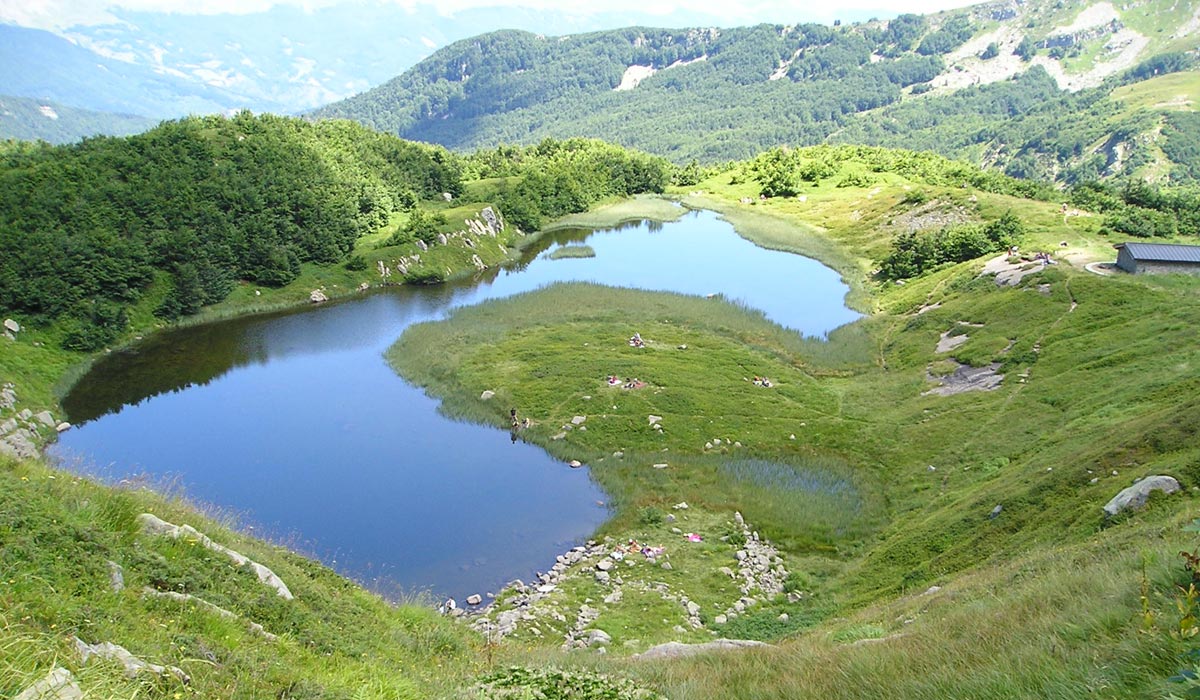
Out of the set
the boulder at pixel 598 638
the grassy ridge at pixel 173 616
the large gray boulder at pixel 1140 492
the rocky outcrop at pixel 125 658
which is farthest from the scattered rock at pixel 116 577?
the large gray boulder at pixel 1140 492

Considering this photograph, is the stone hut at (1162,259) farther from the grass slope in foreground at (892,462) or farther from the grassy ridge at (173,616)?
the grassy ridge at (173,616)

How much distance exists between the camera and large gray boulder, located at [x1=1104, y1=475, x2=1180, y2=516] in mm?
17266

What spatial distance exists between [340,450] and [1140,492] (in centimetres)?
3688

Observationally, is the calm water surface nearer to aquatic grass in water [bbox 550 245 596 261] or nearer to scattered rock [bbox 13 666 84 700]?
scattered rock [bbox 13 666 84 700]

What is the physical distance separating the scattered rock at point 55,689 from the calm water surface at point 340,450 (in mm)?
16357

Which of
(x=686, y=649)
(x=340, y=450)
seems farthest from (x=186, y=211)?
(x=686, y=649)

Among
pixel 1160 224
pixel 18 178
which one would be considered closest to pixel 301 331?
pixel 18 178

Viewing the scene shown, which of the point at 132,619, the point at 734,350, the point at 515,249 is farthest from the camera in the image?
the point at 515,249

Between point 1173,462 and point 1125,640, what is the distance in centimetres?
1375

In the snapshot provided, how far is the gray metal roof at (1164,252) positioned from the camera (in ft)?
156

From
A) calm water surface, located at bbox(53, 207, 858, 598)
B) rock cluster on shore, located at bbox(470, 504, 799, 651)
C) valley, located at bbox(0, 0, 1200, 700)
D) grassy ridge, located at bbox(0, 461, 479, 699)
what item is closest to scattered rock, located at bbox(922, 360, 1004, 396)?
valley, located at bbox(0, 0, 1200, 700)

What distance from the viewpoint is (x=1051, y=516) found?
20844 mm

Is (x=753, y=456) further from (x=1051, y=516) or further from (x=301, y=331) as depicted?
(x=301, y=331)

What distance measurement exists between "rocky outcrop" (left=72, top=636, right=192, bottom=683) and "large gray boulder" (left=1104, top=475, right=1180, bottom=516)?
19926mm
